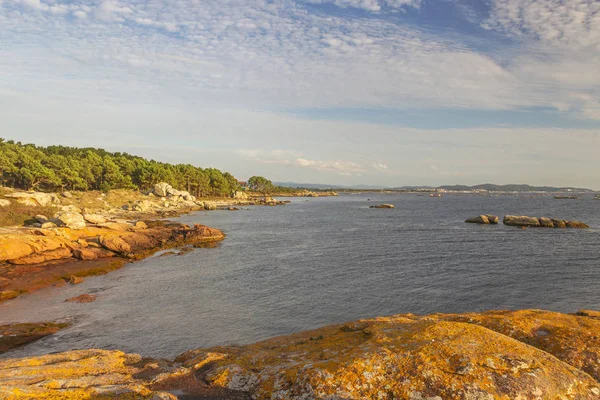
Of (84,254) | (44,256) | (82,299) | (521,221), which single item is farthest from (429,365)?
(521,221)

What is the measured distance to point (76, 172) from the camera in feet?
359

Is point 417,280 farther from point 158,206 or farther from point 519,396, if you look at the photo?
point 158,206

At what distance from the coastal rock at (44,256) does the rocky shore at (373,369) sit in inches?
1320

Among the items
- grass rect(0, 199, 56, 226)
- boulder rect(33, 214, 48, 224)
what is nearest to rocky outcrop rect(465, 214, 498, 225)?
boulder rect(33, 214, 48, 224)

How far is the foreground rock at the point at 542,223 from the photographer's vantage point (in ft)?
249

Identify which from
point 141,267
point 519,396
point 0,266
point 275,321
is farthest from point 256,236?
point 519,396

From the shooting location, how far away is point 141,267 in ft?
142

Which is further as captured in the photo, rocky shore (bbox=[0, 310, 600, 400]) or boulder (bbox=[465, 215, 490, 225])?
boulder (bbox=[465, 215, 490, 225])

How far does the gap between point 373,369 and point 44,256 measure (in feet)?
151

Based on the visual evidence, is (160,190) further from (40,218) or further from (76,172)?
(40,218)

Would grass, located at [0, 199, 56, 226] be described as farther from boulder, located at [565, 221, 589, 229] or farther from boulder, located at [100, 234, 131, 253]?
boulder, located at [565, 221, 589, 229]

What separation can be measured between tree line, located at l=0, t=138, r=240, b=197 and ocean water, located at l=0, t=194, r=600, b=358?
79.8 metres

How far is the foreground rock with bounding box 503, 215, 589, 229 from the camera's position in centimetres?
7604

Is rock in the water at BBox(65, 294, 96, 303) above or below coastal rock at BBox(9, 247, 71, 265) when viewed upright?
below
